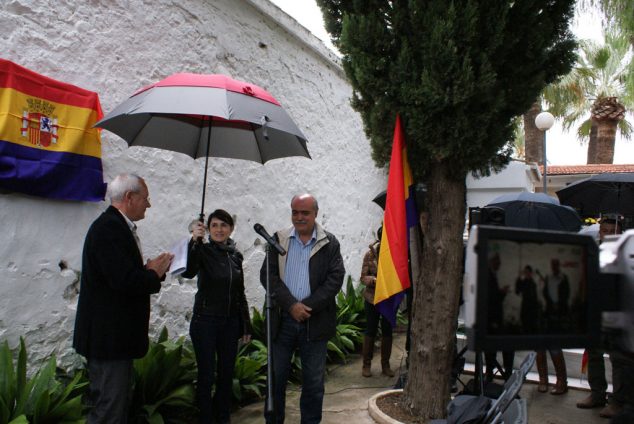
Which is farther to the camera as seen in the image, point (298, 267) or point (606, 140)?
point (606, 140)

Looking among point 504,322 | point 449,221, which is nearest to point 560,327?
point 504,322

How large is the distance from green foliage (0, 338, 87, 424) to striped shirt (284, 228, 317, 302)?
1.50 m

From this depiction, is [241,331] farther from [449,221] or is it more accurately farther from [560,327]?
[560,327]

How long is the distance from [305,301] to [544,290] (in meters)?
2.29

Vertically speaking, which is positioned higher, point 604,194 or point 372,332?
point 604,194

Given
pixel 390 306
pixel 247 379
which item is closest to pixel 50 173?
pixel 247 379

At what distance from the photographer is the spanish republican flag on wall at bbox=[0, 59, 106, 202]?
10.3ft

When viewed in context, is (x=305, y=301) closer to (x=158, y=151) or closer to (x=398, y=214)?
(x=398, y=214)

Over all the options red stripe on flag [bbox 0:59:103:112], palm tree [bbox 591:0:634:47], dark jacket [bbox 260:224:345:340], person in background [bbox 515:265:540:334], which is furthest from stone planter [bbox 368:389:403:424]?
palm tree [bbox 591:0:634:47]

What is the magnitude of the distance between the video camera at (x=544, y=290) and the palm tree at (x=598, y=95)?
16281 mm

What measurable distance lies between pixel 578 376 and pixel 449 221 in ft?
9.15

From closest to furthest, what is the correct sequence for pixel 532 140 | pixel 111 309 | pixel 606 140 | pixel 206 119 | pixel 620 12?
pixel 111 309 → pixel 206 119 → pixel 620 12 → pixel 532 140 → pixel 606 140

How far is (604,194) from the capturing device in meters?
5.50

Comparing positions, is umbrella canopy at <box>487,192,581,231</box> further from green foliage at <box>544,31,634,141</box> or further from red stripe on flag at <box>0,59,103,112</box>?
→ green foliage at <box>544,31,634,141</box>
